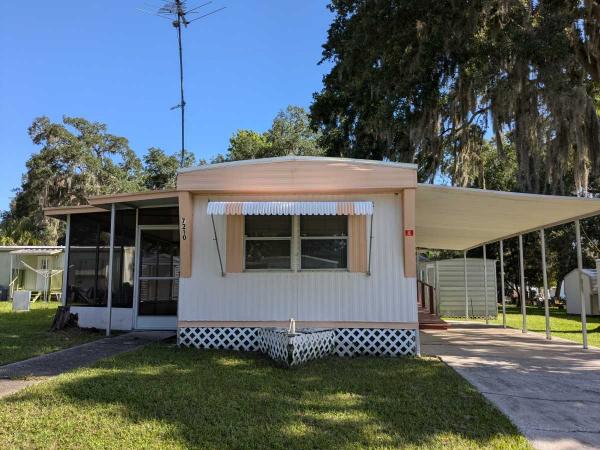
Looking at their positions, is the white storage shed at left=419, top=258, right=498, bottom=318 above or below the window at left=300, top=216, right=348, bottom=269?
below

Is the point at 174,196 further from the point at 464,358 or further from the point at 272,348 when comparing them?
the point at 464,358

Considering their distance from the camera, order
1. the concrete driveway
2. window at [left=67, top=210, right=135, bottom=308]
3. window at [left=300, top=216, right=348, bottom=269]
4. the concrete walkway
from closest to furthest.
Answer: the concrete driveway
the concrete walkway
window at [left=300, top=216, right=348, bottom=269]
window at [left=67, top=210, right=135, bottom=308]

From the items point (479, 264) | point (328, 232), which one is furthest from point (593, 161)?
point (328, 232)

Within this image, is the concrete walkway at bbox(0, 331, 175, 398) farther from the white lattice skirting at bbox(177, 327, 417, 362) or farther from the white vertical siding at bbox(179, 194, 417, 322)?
the white vertical siding at bbox(179, 194, 417, 322)

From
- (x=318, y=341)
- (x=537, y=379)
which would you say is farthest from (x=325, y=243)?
(x=537, y=379)

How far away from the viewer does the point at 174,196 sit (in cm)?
879

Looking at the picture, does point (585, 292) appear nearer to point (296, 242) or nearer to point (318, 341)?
point (296, 242)

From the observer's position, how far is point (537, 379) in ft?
20.2

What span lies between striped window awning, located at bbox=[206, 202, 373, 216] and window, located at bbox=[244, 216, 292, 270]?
0.67 m

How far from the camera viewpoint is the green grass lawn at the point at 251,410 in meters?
3.86

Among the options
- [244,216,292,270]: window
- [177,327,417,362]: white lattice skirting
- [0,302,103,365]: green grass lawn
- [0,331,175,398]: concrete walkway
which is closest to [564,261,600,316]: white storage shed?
[177,327,417,362]: white lattice skirting

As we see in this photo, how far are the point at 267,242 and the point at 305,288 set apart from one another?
993mm

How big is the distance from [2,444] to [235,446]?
180cm

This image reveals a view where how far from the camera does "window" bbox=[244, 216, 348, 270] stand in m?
7.88
